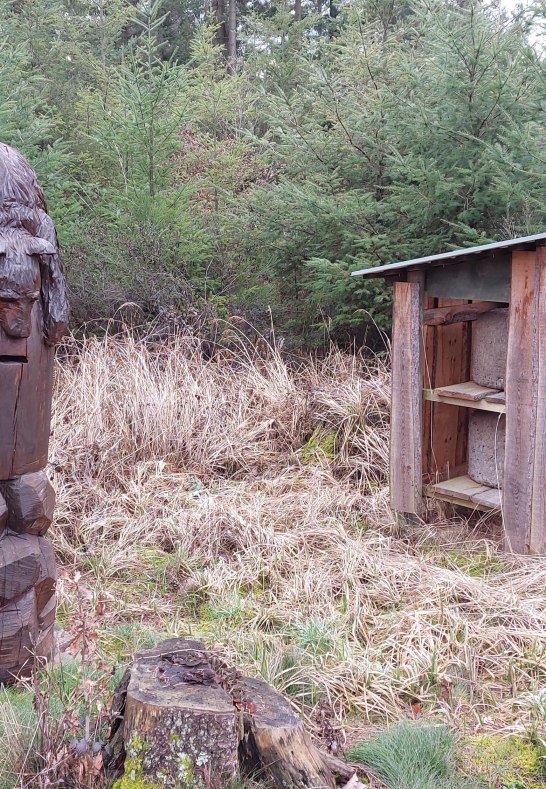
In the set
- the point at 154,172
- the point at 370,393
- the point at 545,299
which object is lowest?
the point at 370,393

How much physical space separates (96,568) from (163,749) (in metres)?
2.43

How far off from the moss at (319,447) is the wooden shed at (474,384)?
3.66ft

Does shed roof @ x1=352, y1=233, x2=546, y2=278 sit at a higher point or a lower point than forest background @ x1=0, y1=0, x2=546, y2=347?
lower

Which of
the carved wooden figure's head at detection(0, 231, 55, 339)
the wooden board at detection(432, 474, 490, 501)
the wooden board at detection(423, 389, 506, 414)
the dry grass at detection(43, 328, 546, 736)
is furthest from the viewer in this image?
the wooden board at detection(432, 474, 490, 501)

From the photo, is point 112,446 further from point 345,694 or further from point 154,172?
point 154,172

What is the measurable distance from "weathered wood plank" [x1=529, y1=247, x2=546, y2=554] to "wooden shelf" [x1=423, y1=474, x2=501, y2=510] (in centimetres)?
33

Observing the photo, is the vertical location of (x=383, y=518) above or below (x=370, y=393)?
below

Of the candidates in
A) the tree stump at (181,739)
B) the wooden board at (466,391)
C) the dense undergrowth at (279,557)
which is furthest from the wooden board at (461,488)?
the tree stump at (181,739)

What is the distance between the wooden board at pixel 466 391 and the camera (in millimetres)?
4664

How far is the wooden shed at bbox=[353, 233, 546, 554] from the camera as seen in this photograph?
429 centimetres

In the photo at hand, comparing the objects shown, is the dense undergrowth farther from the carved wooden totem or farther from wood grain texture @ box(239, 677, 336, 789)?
wood grain texture @ box(239, 677, 336, 789)

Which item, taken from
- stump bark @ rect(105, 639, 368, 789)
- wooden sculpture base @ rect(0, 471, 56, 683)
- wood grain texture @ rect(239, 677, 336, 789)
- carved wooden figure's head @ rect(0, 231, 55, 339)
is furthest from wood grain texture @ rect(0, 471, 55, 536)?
wood grain texture @ rect(239, 677, 336, 789)

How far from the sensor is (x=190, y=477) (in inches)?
227

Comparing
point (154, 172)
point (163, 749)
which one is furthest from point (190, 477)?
point (154, 172)
